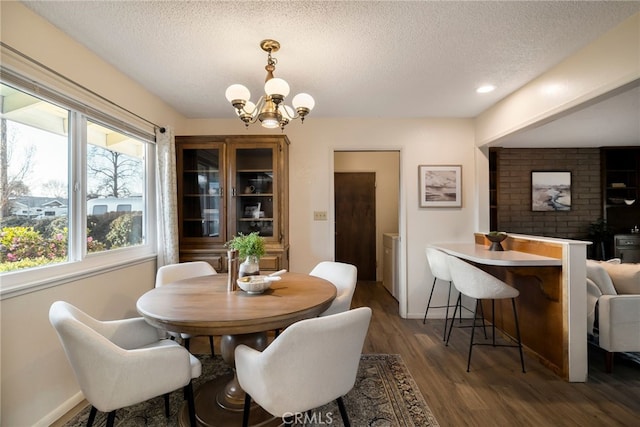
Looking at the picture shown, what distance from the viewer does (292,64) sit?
2164 millimetres

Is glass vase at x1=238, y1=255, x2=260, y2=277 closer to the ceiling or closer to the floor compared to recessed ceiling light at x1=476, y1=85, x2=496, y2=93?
closer to the floor

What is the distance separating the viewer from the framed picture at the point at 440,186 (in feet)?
11.2

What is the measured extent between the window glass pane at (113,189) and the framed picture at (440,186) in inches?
118

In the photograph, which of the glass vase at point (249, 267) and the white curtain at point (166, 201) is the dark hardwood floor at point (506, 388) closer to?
the glass vase at point (249, 267)

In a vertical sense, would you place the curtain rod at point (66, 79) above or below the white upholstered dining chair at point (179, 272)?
above

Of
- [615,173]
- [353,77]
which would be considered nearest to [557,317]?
[353,77]

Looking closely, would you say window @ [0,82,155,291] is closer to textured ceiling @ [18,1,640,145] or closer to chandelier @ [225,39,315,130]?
textured ceiling @ [18,1,640,145]

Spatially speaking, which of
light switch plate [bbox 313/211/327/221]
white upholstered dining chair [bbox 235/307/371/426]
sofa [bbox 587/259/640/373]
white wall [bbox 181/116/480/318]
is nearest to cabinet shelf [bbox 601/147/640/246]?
white wall [bbox 181/116/480/318]

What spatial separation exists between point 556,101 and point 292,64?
2.03m

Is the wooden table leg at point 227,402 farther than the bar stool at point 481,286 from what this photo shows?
No

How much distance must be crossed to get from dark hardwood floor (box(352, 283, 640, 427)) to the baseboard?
2113 millimetres

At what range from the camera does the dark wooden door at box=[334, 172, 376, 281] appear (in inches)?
198

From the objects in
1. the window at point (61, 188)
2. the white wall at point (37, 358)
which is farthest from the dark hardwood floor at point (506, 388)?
the window at point (61, 188)

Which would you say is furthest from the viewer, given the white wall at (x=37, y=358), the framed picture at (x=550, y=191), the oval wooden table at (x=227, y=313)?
the framed picture at (x=550, y=191)
